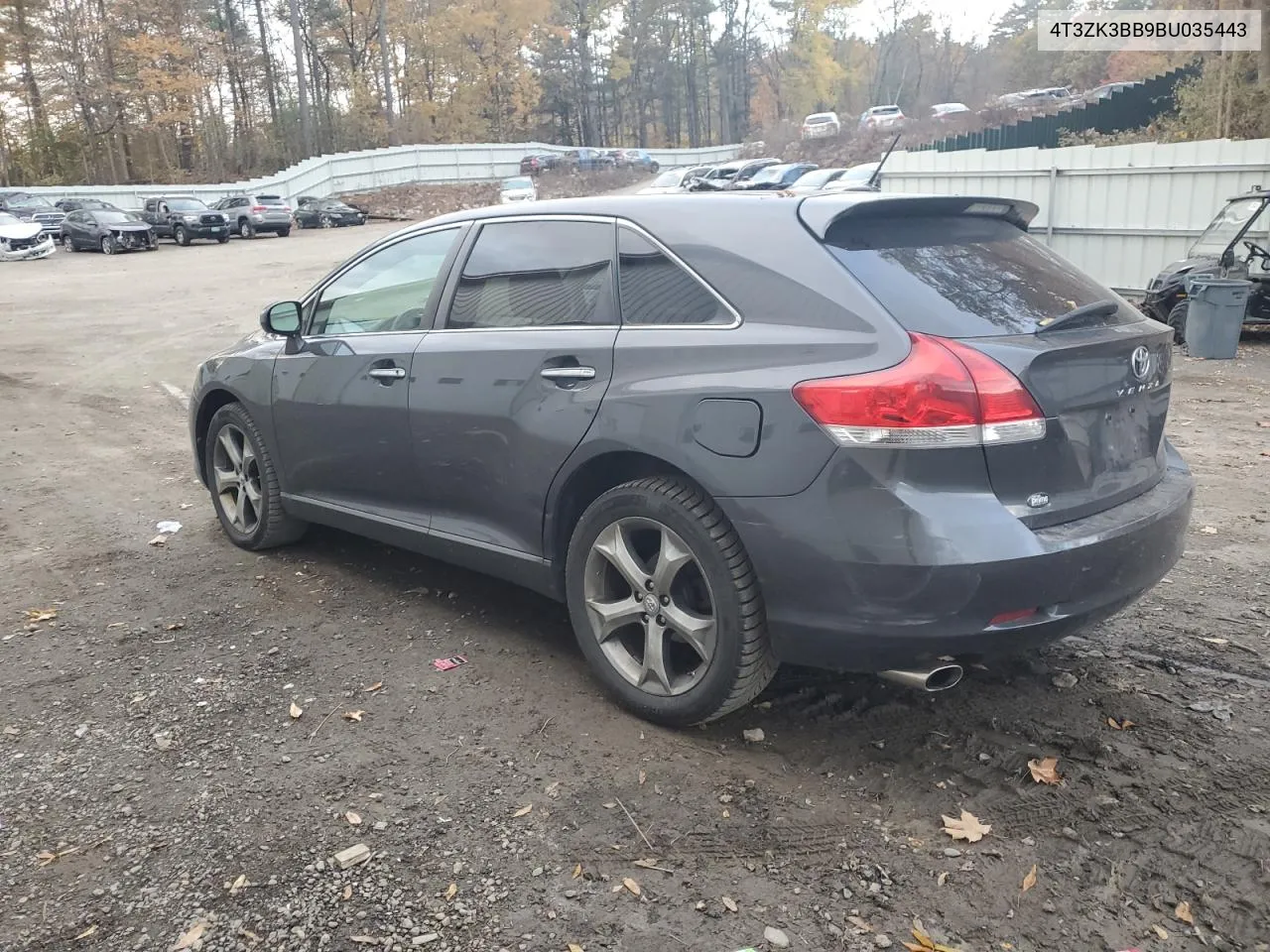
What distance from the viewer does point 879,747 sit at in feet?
10.7

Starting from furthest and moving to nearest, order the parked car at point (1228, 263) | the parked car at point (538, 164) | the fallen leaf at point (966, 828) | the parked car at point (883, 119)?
the parked car at point (538, 164) → the parked car at point (883, 119) → the parked car at point (1228, 263) → the fallen leaf at point (966, 828)

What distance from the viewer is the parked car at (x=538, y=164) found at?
52.6 metres

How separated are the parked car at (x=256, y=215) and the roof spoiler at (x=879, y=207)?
3462cm

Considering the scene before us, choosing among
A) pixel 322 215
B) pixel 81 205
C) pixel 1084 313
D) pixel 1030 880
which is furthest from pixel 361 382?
pixel 322 215

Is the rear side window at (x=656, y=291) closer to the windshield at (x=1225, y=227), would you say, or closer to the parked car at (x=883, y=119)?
the windshield at (x=1225, y=227)

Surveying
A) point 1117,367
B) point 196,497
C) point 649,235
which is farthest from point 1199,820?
point 196,497

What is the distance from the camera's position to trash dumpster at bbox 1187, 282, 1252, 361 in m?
10.6

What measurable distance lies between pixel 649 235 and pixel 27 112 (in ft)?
213

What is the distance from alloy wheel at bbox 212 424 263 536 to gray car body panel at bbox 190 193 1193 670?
1.67 m

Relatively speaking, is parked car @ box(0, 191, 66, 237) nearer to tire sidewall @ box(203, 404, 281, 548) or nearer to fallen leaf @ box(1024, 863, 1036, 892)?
tire sidewall @ box(203, 404, 281, 548)

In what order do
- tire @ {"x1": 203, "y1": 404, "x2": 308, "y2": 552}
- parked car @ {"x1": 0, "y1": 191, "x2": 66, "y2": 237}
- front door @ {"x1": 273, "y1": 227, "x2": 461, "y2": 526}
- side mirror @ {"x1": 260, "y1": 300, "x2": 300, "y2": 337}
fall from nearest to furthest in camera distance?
front door @ {"x1": 273, "y1": 227, "x2": 461, "y2": 526}
side mirror @ {"x1": 260, "y1": 300, "x2": 300, "y2": 337}
tire @ {"x1": 203, "y1": 404, "x2": 308, "y2": 552}
parked car @ {"x1": 0, "y1": 191, "x2": 66, "y2": 237}

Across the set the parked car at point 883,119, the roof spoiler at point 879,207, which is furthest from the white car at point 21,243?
the parked car at point 883,119

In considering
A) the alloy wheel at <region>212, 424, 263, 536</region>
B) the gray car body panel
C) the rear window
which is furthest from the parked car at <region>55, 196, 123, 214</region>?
the rear window

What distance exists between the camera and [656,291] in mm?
3457
